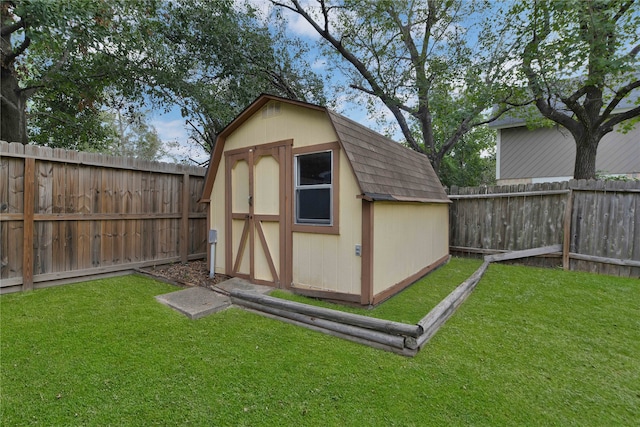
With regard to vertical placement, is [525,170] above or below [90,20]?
below

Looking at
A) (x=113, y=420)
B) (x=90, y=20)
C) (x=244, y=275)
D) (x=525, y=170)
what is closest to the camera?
(x=113, y=420)

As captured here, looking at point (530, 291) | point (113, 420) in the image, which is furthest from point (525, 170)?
point (113, 420)

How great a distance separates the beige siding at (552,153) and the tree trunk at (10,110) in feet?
57.1

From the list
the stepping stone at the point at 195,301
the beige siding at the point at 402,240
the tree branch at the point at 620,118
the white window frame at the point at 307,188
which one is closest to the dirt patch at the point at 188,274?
the stepping stone at the point at 195,301

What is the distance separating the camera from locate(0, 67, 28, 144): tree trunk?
704 centimetres

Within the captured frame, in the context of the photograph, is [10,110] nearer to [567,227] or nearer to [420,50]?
[420,50]

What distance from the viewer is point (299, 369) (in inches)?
103

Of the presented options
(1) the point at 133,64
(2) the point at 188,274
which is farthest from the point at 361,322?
(1) the point at 133,64

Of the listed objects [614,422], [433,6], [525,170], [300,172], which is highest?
[433,6]

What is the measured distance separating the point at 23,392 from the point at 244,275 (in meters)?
3.24

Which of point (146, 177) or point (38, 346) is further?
point (146, 177)

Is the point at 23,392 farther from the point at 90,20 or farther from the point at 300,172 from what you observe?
the point at 90,20

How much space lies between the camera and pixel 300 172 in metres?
4.68

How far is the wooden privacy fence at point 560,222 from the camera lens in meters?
5.75
